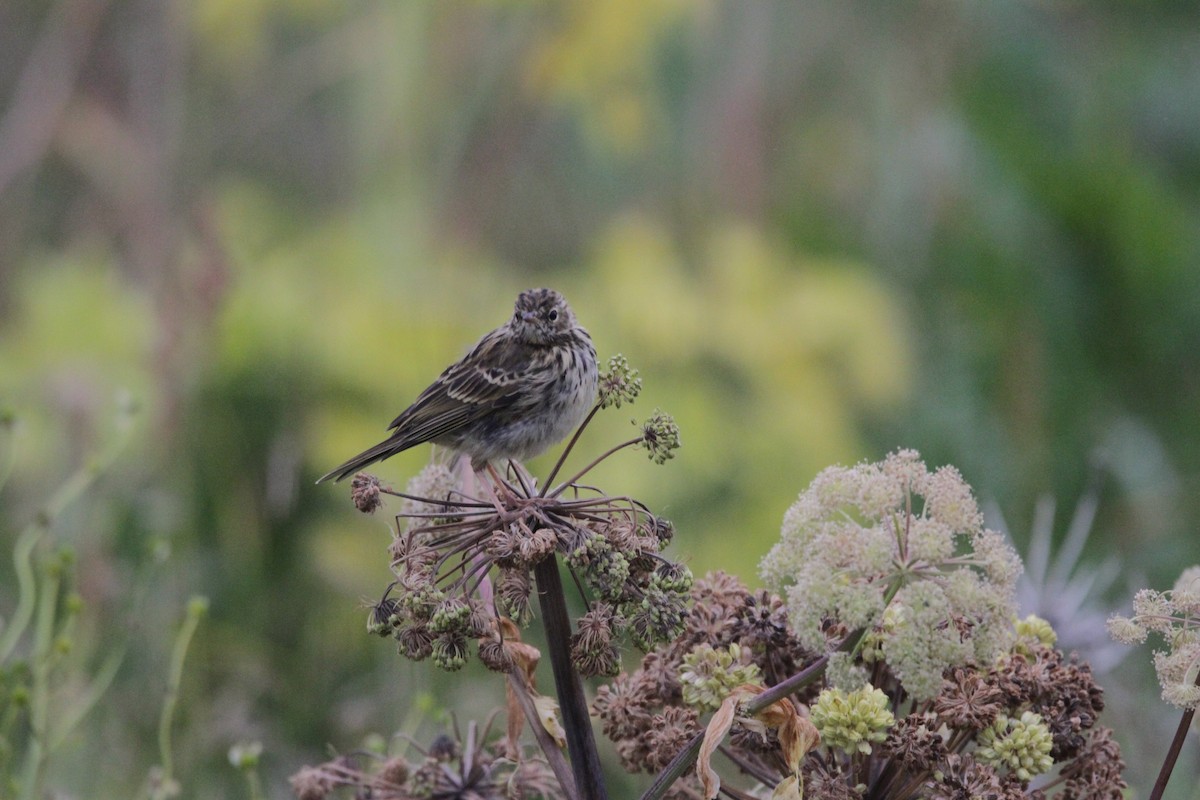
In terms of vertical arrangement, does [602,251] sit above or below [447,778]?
above

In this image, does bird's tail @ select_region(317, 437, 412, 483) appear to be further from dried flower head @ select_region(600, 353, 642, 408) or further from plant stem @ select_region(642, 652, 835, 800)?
plant stem @ select_region(642, 652, 835, 800)

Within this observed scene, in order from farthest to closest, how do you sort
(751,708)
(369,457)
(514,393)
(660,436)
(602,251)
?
1. (602,251)
2. (514,393)
3. (369,457)
4. (660,436)
5. (751,708)

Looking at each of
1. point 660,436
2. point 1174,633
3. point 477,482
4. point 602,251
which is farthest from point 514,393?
point 602,251

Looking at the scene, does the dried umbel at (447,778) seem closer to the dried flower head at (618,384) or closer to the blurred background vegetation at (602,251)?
the dried flower head at (618,384)

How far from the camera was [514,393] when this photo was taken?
256 centimetres

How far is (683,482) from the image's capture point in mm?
5402

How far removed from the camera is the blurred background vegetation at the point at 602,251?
201 inches

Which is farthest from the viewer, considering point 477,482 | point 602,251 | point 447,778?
point 602,251

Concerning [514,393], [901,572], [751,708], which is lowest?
[751,708]

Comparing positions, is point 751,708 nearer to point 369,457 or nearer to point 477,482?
point 477,482

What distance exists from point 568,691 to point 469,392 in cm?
113

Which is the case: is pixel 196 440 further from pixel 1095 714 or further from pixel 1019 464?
pixel 1095 714

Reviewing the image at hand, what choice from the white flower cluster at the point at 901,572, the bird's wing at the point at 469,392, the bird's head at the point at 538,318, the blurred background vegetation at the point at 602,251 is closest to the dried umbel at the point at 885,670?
the white flower cluster at the point at 901,572

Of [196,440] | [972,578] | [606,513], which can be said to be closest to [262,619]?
[196,440]
